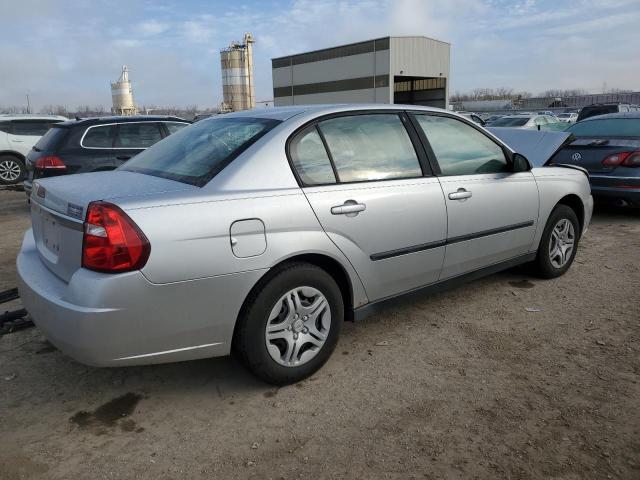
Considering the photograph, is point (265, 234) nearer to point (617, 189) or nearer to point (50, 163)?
point (50, 163)

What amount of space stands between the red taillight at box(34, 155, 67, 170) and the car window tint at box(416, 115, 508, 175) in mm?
5588

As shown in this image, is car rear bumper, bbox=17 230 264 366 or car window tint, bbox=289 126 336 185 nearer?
car rear bumper, bbox=17 230 264 366

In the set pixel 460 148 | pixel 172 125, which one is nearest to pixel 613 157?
pixel 460 148

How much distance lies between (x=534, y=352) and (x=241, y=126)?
2378 mm

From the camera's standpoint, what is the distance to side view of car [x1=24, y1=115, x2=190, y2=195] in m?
7.34

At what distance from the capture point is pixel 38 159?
736 centimetres

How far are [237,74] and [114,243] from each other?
7122 cm

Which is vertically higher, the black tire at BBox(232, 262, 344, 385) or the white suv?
the white suv

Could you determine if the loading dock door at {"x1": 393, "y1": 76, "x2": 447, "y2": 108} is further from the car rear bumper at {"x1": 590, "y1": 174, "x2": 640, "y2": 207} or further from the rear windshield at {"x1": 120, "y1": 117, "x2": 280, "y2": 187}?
the rear windshield at {"x1": 120, "y1": 117, "x2": 280, "y2": 187}

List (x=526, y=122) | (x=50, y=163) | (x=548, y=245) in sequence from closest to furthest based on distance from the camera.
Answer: (x=548, y=245) → (x=50, y=163) → (x=526, y=122)

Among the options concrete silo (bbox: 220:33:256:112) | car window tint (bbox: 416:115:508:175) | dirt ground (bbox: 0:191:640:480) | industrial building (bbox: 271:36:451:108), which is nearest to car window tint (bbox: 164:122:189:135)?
dirt ground (bbox: 0:191:640:480)

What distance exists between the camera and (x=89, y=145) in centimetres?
757

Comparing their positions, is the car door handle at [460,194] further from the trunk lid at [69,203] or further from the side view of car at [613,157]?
the side view of car at [613,157]

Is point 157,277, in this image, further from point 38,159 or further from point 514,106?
point 514,106
